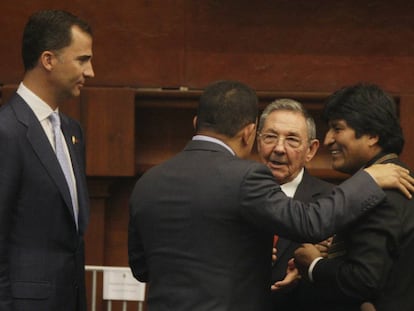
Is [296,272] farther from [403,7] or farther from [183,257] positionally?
[403,7]

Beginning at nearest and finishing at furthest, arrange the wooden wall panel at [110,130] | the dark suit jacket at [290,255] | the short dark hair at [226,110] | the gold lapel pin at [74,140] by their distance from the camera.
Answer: the short dark hair at [226,110], the dark suit jacket at [290,255], the gold lapel pin at [74,140], the wooden wall panel at [110,130]

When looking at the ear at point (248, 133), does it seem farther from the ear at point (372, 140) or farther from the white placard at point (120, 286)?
the white placard at point (120, 286)

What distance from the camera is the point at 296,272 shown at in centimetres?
303

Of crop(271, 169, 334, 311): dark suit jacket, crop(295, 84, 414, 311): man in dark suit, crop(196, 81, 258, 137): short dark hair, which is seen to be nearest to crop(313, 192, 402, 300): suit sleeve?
crop(295, 84, 414, 311): man in dark suit

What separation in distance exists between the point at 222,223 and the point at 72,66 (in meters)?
0.86

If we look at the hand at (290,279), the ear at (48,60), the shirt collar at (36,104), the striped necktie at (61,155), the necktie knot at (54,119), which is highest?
the ear at (48,60)

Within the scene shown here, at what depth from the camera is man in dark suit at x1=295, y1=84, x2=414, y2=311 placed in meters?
2.63

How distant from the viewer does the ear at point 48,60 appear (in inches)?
123

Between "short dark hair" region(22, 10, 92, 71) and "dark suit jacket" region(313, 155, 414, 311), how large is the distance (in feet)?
3.71

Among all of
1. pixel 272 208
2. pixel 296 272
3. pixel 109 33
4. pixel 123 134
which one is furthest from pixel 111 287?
pixel 272 208

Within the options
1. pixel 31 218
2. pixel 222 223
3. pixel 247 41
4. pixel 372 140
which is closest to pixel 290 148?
pixel 372 140

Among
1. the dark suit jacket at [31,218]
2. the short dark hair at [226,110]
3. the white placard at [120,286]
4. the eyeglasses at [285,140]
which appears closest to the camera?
the short dark hair at [226,110]

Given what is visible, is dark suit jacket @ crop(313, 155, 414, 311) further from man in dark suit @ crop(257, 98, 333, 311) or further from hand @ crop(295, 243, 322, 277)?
man in dark suit @ crop(257, 98, 333, 311)

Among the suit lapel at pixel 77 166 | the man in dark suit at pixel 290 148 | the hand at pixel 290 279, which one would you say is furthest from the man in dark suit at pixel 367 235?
the suit lapel at pixel 77 166
